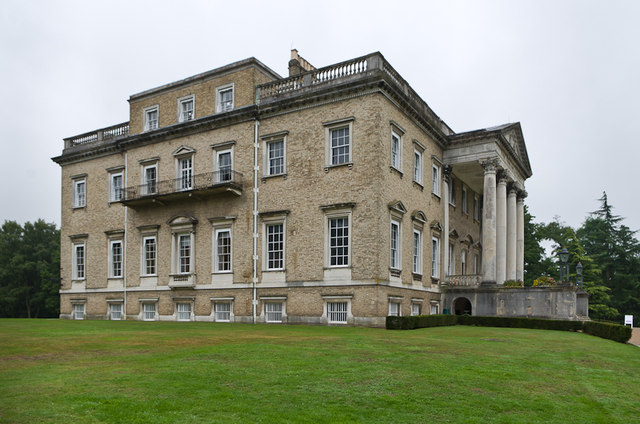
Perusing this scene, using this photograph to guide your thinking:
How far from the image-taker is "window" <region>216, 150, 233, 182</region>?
107 ft

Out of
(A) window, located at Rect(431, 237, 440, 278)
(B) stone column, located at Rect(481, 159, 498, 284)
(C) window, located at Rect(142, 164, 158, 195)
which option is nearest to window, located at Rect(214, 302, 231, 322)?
(C) window, located at Rect(142, 164, 158, 195)

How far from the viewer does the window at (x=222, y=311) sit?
1256 inches

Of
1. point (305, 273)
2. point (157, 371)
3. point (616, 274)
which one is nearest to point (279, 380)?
point (157, 371)

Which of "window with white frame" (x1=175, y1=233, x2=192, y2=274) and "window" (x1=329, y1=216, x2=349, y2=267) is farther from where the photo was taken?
"window with white frame" (x1=175, y1=233, x2=192, y2=274)

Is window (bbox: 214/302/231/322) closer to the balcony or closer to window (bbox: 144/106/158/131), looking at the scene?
the balcony

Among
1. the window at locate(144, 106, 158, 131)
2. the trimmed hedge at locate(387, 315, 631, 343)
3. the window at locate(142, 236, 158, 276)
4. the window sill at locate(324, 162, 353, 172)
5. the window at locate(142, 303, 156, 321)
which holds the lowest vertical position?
the window at locate(142, 303, 156, 321)

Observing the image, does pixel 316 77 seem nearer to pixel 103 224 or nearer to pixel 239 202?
pixel 239 202

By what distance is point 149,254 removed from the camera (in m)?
36.1

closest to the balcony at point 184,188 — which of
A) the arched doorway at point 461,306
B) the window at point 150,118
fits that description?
the window at point 150,118

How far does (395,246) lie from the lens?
29.5 meters

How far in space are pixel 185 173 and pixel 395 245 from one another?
14.6 meters

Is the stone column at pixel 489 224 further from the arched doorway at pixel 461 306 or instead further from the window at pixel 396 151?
the window at pixel 396 151

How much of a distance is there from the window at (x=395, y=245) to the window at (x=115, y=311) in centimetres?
1968

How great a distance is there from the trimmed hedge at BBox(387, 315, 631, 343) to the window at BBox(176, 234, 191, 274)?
1486 centimetres
